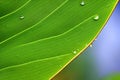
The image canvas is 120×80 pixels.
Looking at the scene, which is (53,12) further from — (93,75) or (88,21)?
(93,75)

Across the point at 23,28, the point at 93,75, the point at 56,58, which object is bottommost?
the point at 56,58

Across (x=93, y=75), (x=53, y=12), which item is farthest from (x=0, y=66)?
(x=93, y=75)

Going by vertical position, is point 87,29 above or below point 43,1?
below

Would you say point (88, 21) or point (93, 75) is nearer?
point (88, 21)

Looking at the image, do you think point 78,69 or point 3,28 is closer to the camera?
point 3,28

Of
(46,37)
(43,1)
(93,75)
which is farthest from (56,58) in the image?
(93,75)

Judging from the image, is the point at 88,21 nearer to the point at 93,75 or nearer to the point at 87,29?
the point at 87,29
